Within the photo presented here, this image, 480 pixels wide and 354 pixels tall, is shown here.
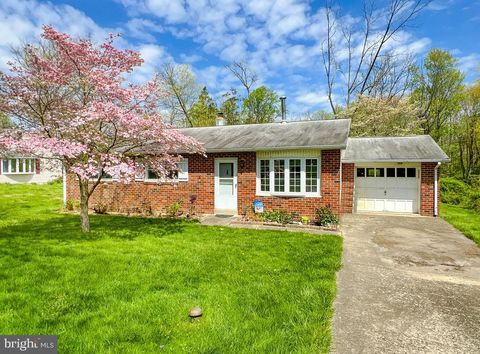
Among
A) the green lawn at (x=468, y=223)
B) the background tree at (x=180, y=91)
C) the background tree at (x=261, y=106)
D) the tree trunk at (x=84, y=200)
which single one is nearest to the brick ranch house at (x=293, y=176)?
the green lawn at (x=468, y=223)

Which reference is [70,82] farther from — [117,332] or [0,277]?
[117,332]

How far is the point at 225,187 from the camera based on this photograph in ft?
38.3

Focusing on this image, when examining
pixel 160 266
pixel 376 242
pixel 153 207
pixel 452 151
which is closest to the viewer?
pixel 160 266

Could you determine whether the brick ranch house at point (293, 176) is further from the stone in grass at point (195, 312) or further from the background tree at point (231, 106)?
the background tree at point (231, 106)

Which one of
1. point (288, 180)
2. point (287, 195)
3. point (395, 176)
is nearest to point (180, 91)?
point (288, 180)

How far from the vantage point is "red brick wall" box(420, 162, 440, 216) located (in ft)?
39.4

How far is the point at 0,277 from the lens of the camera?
459 cm

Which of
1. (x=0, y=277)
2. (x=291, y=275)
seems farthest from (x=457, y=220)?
(x=0, y=277)

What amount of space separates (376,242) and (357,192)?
20.9 feet

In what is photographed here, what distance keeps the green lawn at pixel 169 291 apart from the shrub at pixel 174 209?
3471 mm

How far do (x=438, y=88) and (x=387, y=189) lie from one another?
70.1ft

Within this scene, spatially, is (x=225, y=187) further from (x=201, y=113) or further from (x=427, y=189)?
(x=201, y=113)

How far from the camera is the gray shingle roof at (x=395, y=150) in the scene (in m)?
12.0

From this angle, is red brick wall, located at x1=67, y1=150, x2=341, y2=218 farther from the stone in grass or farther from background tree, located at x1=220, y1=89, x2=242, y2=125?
background tree, located at x1=220, y1=89, x2=242, y2=125
